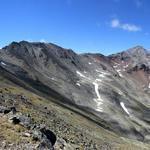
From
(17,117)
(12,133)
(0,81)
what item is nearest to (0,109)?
(17,117)

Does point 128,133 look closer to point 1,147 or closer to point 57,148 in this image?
point 57,148

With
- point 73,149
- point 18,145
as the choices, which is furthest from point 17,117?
point 73,149

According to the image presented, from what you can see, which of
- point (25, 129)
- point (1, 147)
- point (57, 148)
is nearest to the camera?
point (1, 147)

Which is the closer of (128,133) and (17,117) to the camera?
(17,117)

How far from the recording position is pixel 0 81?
14712 centimetres

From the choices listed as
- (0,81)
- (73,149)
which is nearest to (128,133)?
(0,81)

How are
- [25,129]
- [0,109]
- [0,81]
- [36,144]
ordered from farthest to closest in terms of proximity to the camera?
[0,81], [0,109], [25,129], [36,144]

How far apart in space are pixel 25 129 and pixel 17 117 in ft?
6.16

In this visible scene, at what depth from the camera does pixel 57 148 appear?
1512 inches

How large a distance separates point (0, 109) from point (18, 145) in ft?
28.4

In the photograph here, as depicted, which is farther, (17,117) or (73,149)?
(73,149)

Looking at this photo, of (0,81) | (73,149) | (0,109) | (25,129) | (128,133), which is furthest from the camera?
(128,133)

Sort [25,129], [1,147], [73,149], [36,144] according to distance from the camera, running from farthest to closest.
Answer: [73,149]
[25,129]
[36,144]
[1,147]

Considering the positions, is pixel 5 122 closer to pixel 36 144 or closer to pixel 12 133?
pixel 12 133
